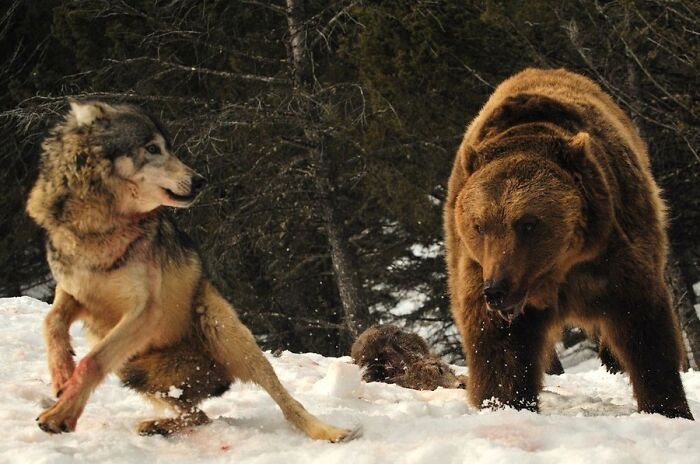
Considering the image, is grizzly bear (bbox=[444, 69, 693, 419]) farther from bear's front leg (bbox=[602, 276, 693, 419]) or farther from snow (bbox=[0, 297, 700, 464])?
snow (bbox=[0, 297, 700, 464])

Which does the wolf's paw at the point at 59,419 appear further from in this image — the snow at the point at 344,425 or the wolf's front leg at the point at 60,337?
the wolf's front leg at the point at 60,337

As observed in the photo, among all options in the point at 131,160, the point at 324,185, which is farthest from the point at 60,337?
the point at 324,185

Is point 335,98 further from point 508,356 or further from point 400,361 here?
point 508,356

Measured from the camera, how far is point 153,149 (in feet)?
16.0

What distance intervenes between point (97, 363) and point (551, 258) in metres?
2.65

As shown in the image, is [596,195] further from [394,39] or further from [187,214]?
[187,214]

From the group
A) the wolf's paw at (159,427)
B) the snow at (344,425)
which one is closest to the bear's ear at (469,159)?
the snow at (344,425)

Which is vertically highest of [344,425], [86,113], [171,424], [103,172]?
[86,113]

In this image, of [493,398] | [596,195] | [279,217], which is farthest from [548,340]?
[279,217]

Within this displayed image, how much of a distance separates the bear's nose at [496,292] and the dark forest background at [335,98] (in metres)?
6.39

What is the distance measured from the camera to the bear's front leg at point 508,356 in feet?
18.4

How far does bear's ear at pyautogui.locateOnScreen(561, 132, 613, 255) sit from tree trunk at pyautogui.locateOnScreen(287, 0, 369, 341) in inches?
333

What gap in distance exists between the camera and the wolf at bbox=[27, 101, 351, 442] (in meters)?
4.64

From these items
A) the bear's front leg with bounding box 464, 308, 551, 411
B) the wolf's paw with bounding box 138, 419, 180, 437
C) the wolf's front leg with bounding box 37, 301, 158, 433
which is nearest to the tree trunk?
the bear's front leg with bounding box 464, 308, 551, 411
